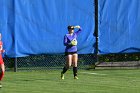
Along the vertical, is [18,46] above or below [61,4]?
below

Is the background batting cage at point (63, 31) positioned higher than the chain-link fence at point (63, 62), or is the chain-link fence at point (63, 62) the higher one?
the background batting cage at point (63, 31)

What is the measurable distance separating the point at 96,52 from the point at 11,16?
12.5 feet

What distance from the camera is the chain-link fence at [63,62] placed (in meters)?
20.5

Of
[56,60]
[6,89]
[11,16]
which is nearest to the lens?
[6,89]

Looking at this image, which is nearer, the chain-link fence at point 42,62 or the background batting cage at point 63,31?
the background batting cage at point 63,31

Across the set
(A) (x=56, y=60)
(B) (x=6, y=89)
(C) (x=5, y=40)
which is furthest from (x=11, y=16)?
(B) (x=6, y=89)

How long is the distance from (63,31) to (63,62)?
153 cm

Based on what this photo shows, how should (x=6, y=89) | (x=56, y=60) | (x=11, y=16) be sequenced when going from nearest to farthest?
1. (x=6, y=89)
2. (x=11, y=16)
3. (x=56, y=60)

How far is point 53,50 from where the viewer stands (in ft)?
66.5

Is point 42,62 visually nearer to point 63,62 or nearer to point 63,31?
point 63,62

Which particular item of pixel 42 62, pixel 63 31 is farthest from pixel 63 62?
pixel 63 31

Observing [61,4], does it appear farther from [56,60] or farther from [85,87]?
[85,87]

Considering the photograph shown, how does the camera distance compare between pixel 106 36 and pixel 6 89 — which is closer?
pixel 6 89

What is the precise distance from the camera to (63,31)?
2027 cm
